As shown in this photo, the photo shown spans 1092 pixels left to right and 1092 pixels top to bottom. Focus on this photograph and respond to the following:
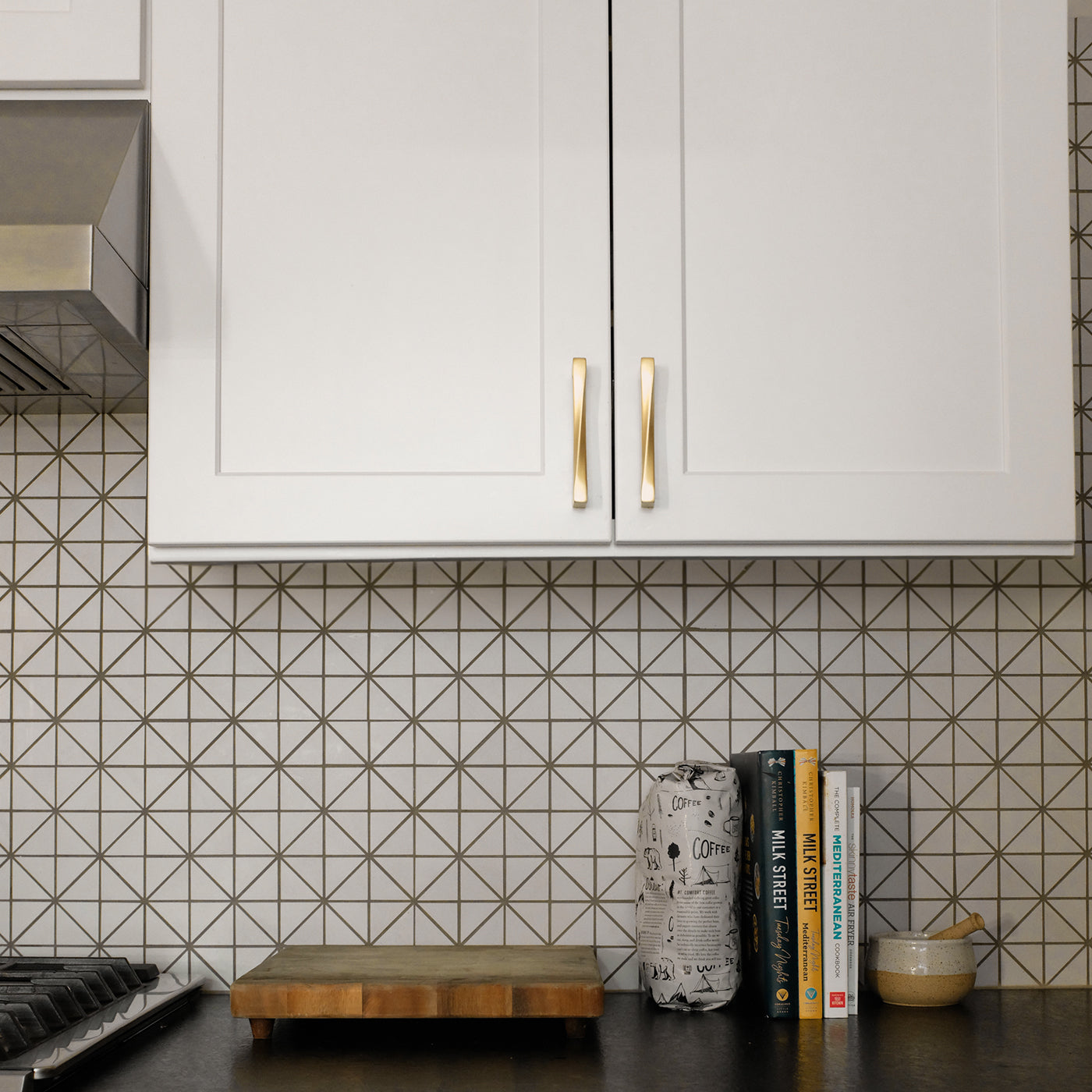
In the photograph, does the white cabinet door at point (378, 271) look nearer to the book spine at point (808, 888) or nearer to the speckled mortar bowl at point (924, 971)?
the book spine at point (808, 888)

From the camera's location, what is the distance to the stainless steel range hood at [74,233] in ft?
3.48

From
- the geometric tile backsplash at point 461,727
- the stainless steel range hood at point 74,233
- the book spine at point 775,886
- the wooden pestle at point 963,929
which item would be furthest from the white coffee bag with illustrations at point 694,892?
the stainless steel range hood at point 74,233

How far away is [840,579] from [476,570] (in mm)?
521

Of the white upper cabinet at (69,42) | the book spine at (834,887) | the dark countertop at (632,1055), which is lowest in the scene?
the dark countertop at (632,1055)

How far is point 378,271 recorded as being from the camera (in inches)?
48.1

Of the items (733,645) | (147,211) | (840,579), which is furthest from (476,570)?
(147,211)

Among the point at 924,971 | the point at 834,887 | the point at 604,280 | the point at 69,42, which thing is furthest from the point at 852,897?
the point at 69,42

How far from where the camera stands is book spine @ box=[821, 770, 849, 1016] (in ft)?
4.42

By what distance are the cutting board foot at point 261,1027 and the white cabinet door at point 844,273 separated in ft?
2.25

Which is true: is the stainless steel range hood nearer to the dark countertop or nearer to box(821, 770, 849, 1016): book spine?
the dark countertop

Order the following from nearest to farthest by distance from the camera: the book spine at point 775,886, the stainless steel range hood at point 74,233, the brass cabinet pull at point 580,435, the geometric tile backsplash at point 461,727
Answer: the stainless steel range hood at point 74,233 < the brass cabinet pull at point 580,435 < the book spine at point 775,886 < the geometric tile backsplash at point 461,727

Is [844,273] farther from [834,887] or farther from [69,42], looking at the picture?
[69,42]

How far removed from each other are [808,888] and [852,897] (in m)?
0.07

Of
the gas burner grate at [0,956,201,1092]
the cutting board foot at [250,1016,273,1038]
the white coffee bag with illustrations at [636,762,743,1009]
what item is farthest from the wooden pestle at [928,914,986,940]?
the gas burner grate at [0,956,201,1092]
